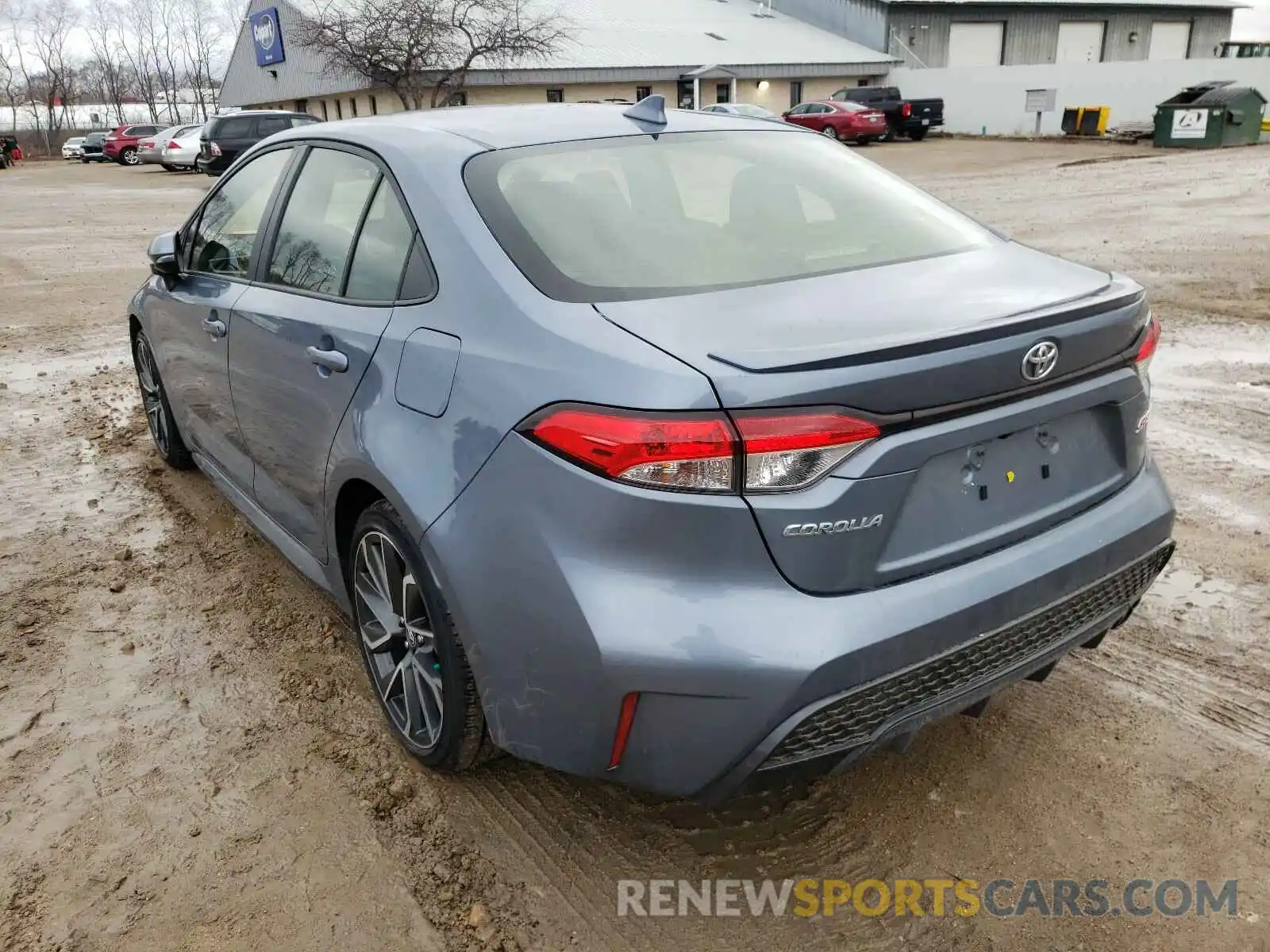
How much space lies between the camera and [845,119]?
33.6 meters

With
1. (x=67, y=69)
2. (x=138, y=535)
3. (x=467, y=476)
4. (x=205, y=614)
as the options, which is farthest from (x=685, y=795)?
(x=67, y=69)

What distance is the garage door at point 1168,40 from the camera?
166 feet

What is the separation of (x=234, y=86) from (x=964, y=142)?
38743 millimetres

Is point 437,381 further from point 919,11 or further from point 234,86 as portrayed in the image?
point 234,86

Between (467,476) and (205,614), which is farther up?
(467,476)

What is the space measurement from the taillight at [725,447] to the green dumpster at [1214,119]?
97.3 feet

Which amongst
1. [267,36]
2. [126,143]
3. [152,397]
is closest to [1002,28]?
[267,36]

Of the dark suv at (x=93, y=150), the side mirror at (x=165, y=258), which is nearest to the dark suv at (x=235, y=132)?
the side mirror at (x=165, y=258)

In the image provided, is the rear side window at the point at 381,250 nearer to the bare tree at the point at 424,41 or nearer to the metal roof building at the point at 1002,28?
the bare tree at the point at 424,41

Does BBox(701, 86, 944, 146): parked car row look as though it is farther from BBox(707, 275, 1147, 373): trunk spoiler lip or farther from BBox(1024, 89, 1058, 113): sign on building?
BBox(707, 275, 1147, 373): trunk spoiler lip

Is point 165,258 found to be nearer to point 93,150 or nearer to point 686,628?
point 686,628

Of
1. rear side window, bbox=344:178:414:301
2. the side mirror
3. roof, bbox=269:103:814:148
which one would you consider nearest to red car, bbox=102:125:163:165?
the side mirror

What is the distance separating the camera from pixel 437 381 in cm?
234

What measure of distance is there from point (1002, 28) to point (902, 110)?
15248 millimetres
